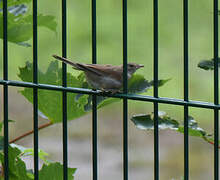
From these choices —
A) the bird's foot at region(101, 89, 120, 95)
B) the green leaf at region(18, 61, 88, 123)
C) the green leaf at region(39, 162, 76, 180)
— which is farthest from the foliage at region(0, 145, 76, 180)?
the bird's foot at region(101, 89, 120, 95)

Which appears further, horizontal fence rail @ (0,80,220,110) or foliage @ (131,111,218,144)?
A: foliage @ (131,111,218,144)

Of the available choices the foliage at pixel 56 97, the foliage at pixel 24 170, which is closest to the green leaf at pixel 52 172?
the foliage at pixel 24 170

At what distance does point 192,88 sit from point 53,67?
486cm

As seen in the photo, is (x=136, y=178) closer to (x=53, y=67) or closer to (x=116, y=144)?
(x=116, y=144)

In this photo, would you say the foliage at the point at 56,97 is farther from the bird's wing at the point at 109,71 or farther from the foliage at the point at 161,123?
the foliage at the point at 161,123

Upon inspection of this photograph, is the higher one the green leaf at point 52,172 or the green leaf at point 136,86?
the green leaf at point 136,86

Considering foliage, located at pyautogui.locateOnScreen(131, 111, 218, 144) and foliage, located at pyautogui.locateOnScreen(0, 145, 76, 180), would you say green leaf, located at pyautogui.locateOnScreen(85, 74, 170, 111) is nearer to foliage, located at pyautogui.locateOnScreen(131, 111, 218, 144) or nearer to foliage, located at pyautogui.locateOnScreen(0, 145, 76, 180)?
foliage, located at pyautogui.locateOnScreen(131, 111, 218, 144)

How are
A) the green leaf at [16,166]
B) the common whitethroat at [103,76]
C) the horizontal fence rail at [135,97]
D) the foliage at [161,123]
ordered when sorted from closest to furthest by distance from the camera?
the horizontal fence rail at [135,97] < the foliage at [161,123] < the common whitethroat at [103,76] < the green leaf at [16,166]

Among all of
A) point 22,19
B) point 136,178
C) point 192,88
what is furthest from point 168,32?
point 22,19

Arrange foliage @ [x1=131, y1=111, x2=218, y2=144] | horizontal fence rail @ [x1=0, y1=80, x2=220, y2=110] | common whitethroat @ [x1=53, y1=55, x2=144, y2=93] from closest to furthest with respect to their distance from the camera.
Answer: horizontal fence rail @ [x1=0, y1=80, x2=220, y2=110] < foliage @ [x1=131, y1=111, x2=218, y2=144] < common whitethroat @ [x1=53, y1=55, x2=144, y2=93]

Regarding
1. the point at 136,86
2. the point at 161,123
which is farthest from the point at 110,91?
the point at 161,123

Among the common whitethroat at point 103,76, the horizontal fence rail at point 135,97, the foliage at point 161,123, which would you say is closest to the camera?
the horizontal fence rail at point 135,97

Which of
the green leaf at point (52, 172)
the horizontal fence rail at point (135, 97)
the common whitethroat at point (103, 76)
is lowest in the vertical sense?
the green leaf at point (52, 172)

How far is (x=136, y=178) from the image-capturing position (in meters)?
6.90
